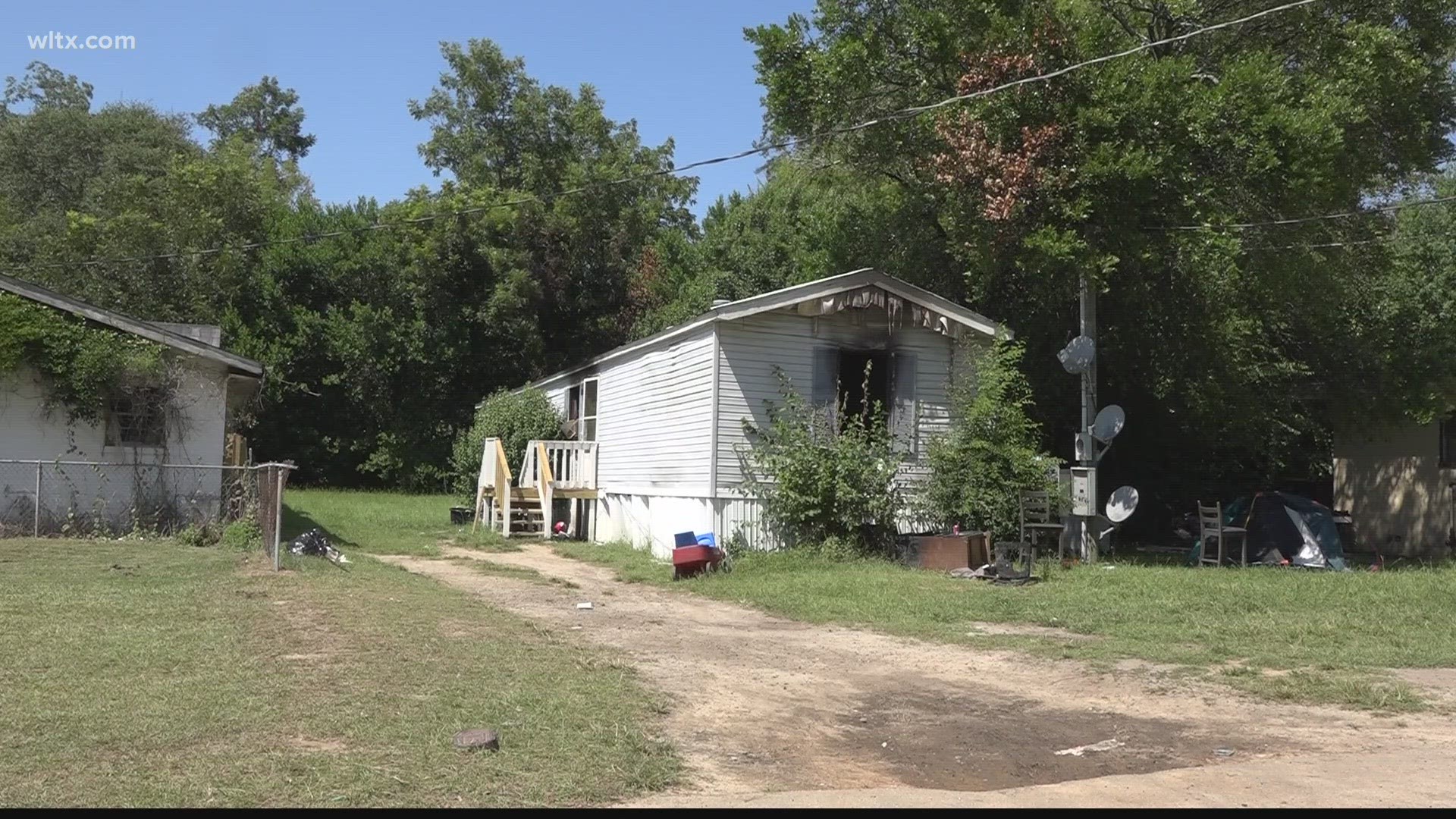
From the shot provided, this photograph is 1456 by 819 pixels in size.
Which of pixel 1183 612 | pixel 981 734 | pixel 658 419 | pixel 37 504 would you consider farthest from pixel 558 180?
pixel 981 734

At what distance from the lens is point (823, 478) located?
50.4 feet

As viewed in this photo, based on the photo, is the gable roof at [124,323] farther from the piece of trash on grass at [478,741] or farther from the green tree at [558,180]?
the green tree at [558,180]

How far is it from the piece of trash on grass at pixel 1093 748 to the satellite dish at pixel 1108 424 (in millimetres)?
10075

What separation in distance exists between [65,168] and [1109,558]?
44136 mm

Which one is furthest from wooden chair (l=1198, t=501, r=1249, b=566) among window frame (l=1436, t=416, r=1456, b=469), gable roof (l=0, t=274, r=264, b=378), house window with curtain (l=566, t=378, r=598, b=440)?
gable roof (l=0, t=274, r=264, b=378)

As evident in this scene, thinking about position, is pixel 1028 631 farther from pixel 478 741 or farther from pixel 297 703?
pixel 297 703

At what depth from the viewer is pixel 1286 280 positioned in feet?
58.4

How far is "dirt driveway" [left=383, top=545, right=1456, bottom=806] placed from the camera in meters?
5.70

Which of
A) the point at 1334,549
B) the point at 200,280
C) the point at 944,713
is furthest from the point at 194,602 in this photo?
the point at 200,280

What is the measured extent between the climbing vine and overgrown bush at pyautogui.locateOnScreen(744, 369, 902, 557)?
906cm

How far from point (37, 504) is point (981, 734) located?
1332 cm

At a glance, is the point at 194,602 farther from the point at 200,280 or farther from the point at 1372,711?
the point at 200,280

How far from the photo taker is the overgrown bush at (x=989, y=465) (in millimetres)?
15750

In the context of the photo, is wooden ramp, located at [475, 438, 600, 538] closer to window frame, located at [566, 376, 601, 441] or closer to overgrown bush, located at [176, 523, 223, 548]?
window frame, located at [566, 376, 601, 441]
